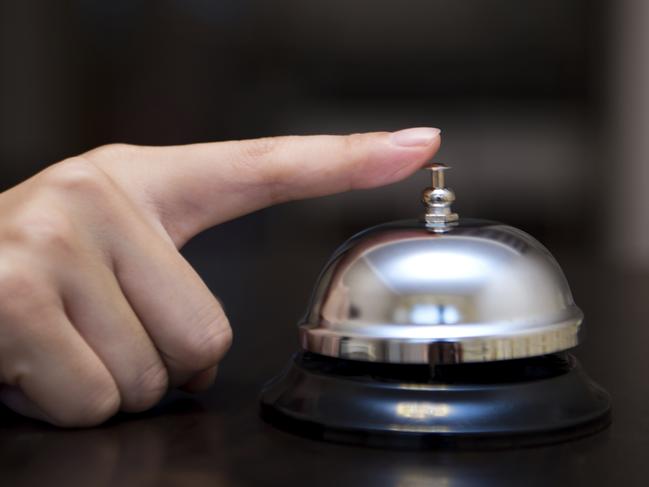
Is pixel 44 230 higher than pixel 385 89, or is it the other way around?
pixel 44 230

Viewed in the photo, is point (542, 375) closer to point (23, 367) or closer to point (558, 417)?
point (558, 417)

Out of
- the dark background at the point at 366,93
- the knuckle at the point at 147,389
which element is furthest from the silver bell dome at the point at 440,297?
the dark background at the point at 366,93

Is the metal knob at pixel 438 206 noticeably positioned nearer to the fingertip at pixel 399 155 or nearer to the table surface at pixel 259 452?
the fingertip at pixel 399 155

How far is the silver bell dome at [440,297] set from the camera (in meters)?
0.62

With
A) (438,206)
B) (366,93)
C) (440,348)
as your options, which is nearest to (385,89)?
(366,93)

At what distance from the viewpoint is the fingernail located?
79cm

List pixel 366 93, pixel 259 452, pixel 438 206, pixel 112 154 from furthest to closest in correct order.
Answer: pixel 366 93, pixel 112 154, pixel 438 206, pixel 259 452

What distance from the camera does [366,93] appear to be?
343 cm

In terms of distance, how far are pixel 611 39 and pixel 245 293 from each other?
93.7 inches

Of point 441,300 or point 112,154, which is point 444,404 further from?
point 112,154

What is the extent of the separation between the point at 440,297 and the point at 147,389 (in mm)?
236

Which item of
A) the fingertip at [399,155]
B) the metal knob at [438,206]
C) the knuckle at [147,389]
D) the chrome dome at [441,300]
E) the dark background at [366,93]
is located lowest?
the dark background at [366,93]

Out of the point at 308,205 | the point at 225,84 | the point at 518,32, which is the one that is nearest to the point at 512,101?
the point at 518,32

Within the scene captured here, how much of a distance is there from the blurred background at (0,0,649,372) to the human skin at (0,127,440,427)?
2.52m
